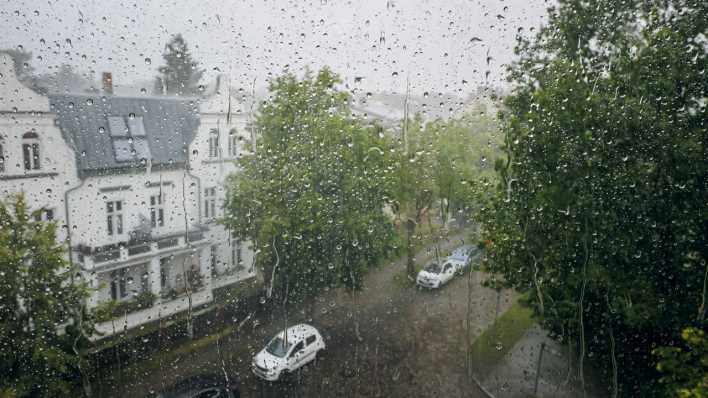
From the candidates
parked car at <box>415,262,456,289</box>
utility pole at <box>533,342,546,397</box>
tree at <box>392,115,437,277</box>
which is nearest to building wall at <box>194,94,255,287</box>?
tree at <box>392,115,437,277</box>

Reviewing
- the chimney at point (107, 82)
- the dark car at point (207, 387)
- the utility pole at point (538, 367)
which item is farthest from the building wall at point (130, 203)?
the utility pole at point (538, 367)

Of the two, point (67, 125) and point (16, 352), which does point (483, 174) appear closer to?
point (67, 125)

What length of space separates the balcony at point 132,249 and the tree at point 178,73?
0.97 meters

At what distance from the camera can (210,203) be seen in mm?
2656

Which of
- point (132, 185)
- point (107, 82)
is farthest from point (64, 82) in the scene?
point (132, 185)

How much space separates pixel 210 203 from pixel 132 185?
19.4 inches

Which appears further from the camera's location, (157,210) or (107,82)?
(157,210)

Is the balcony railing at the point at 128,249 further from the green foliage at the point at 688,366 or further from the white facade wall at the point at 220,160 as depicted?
the green foliage at the point at 688,366

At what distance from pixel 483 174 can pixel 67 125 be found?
2.64 m

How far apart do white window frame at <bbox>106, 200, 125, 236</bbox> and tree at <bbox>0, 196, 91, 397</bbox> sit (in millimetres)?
323

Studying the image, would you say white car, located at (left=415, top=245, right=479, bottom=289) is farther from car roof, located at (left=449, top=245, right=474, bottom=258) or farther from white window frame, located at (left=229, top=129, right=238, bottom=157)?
white window frame, located at (left=229, top=129, right=238, bottom=157)

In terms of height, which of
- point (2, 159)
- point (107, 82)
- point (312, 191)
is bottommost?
point (312, 191)

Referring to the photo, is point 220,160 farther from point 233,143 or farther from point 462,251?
point 462,251

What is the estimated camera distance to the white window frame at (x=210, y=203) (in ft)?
8.64
